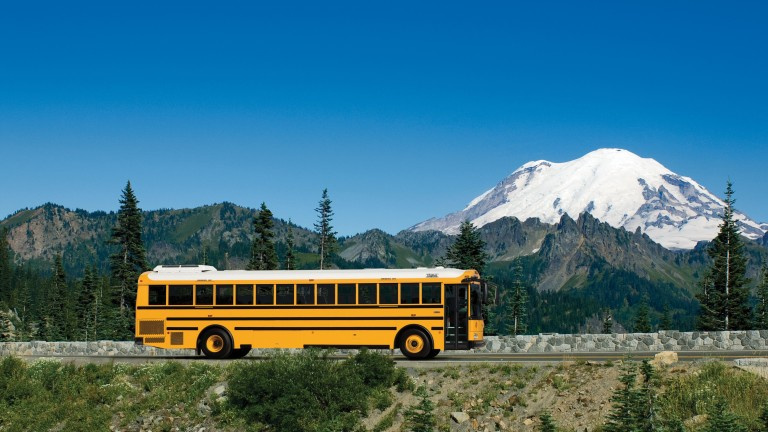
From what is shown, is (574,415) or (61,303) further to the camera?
(61,303)

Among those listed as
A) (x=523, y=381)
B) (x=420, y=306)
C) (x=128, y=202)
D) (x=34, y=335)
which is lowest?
(x=34, y=335)

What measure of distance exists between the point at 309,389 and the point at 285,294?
20.4 ft

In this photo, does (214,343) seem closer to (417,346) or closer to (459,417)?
(417,346)

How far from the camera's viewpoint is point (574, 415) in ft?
71.3

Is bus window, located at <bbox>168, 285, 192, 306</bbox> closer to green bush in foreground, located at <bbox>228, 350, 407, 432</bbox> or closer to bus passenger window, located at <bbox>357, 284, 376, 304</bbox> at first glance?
green bush in foreground, located at <bbox>228, 350, 407, 432</bbox>

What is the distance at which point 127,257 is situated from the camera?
237 feet

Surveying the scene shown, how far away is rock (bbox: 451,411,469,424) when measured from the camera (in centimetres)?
2299

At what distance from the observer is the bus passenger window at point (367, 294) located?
30.0 metres

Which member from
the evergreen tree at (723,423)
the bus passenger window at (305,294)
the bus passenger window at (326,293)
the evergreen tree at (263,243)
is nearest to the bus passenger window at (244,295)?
the bus passenger window at (305,294)

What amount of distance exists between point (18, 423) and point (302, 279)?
1117cm

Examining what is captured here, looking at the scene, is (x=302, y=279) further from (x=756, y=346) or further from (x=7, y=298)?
(x=7, y=298)

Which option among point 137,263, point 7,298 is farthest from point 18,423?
point 7,298

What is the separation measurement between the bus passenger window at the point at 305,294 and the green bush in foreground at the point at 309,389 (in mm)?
3822

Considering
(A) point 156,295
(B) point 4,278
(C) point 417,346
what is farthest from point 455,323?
(B) point 4,278
